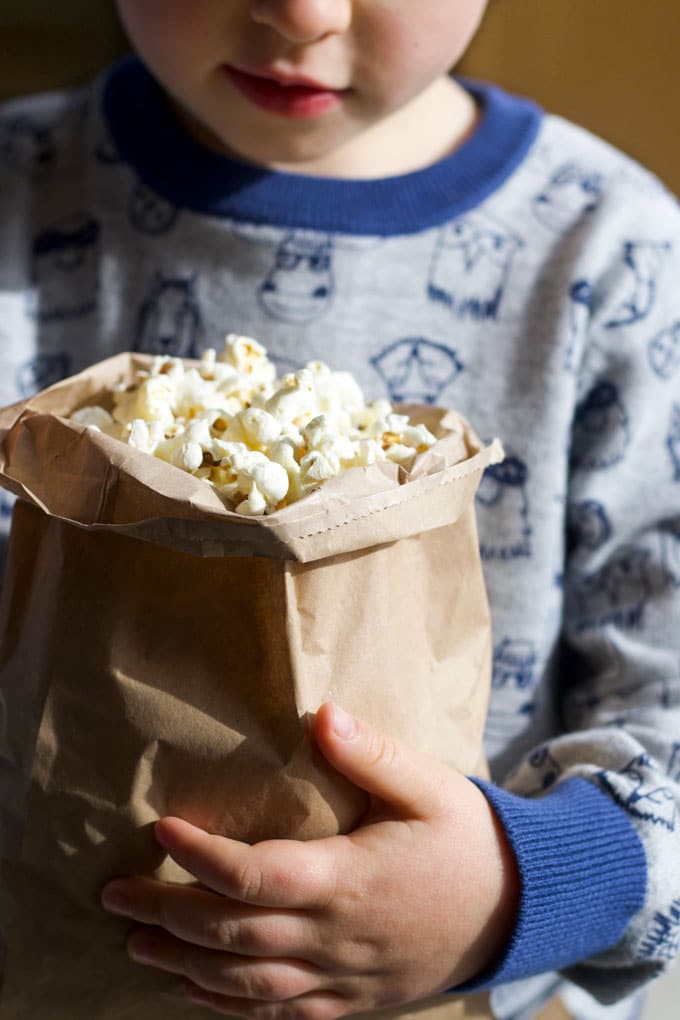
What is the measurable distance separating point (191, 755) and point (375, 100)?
19.0 inches

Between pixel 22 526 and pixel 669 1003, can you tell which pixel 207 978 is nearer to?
pixel 22 526

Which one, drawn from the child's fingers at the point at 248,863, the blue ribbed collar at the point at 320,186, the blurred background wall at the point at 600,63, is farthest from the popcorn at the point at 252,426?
the blurred background wall at the point at 600,63

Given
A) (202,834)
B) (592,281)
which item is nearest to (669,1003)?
(592,281)

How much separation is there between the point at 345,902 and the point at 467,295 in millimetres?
536

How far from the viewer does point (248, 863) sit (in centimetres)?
51

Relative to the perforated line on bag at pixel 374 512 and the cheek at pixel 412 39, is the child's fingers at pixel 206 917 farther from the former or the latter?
the cheek at pixel 412 39

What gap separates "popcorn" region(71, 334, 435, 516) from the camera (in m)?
0.49

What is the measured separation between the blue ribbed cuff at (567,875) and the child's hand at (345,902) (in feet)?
0.05

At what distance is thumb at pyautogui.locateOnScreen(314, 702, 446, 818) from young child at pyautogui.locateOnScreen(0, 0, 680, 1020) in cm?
12

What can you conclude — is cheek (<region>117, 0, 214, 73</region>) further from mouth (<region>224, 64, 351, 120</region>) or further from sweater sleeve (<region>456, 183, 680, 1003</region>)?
sweater sleeve (<region>456, 183, 680, 1003</region>)

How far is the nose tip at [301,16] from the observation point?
657 mm

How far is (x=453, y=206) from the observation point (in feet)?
2.99

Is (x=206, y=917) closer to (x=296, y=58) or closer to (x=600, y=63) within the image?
(x=296, y=58)

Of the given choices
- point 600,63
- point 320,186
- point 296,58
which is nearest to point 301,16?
point 296,58
